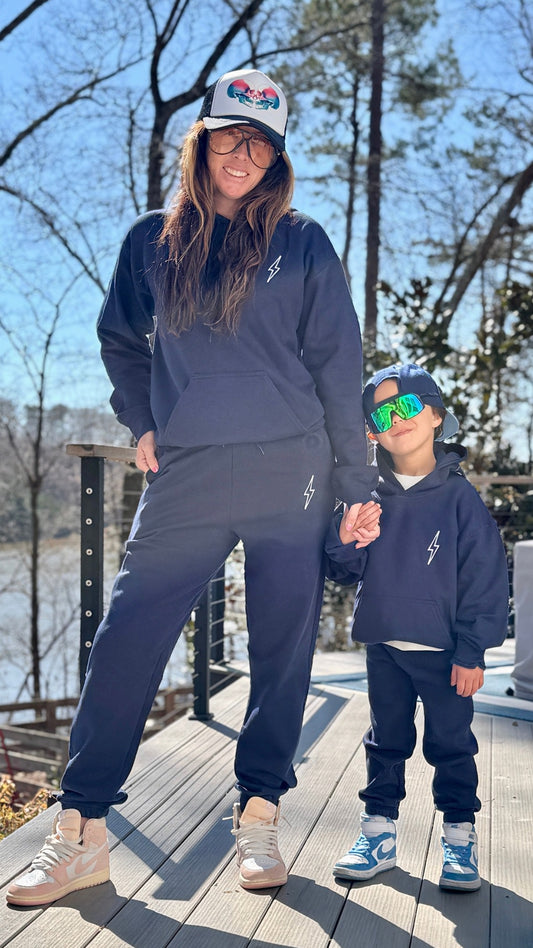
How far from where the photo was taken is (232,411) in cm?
157

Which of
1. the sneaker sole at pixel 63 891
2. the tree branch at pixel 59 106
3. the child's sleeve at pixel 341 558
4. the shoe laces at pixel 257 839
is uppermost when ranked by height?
the tree branch at pixel 59 106

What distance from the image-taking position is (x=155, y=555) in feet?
5.27

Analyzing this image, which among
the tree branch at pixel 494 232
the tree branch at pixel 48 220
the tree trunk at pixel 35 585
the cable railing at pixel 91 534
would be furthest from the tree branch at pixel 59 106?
the cable railing at pixel 91 534

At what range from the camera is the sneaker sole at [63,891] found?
4.94 ft

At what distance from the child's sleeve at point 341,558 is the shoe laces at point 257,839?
0.48 metres

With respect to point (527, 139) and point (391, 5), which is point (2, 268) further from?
point (527, 139)

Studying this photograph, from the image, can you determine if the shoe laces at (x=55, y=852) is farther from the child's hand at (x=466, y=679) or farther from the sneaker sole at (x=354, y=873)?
the child's hand at (x=466, y=679)

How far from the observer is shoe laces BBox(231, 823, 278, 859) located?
166 centimetres

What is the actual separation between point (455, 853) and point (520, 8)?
37.8 ft

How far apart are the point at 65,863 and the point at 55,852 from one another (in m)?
0.03

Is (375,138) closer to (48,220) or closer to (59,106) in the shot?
(59,106)

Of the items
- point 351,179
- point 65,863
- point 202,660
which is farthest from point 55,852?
point 351,179

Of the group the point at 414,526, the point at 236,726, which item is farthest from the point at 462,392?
the point at 414,526

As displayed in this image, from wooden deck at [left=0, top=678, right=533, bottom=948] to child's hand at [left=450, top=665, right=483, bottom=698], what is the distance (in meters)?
0.36
